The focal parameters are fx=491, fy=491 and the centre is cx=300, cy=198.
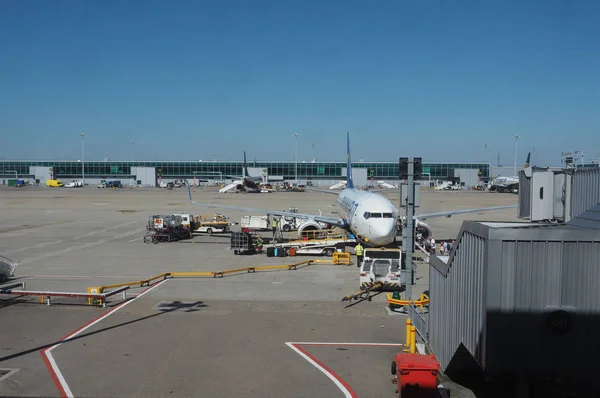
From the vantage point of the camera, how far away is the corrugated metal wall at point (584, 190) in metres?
13.5

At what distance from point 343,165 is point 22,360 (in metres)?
174

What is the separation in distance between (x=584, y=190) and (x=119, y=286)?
20.2 meters

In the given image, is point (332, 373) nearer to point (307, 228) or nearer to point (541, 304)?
point (541, 304)

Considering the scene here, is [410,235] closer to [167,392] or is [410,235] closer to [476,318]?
[476,318]

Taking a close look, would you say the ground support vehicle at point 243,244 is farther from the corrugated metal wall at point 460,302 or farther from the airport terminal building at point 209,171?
the airport terminal building at point 209,171

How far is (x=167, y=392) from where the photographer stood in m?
13.1

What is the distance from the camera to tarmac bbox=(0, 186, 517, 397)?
45.1 feet

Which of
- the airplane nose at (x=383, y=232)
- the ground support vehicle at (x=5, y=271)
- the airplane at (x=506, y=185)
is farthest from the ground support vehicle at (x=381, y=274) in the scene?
the airplane at (x=506, y=185)

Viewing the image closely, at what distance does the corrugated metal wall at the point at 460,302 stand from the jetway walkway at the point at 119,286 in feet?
46.3

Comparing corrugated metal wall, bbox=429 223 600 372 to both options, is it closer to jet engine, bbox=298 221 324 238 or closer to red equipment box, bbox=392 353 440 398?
red equipment box, bbox=392 353 440 398

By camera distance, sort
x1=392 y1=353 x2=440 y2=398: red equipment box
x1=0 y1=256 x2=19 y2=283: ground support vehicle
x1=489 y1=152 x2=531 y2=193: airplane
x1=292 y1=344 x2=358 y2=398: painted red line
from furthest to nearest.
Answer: x1=489 y1=152 x2=531 y2=193: airplane → x1=0 y1=256 x2=19 y2=283: ground support vehicle → x1=292 y1=344 x2=358 y2=398: painted red line → x1=392 y1=353 x2=440 y2=398: red equipment box

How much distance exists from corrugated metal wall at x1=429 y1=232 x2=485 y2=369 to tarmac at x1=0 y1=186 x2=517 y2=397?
1982 millimetres

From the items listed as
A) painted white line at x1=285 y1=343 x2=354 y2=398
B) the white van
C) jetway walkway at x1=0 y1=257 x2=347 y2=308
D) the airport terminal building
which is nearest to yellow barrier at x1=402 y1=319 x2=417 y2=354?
painted white line at x1=285 y1=343 x2=354 y2=398

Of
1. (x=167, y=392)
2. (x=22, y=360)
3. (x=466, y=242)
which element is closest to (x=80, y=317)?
(x=22, y=360)
